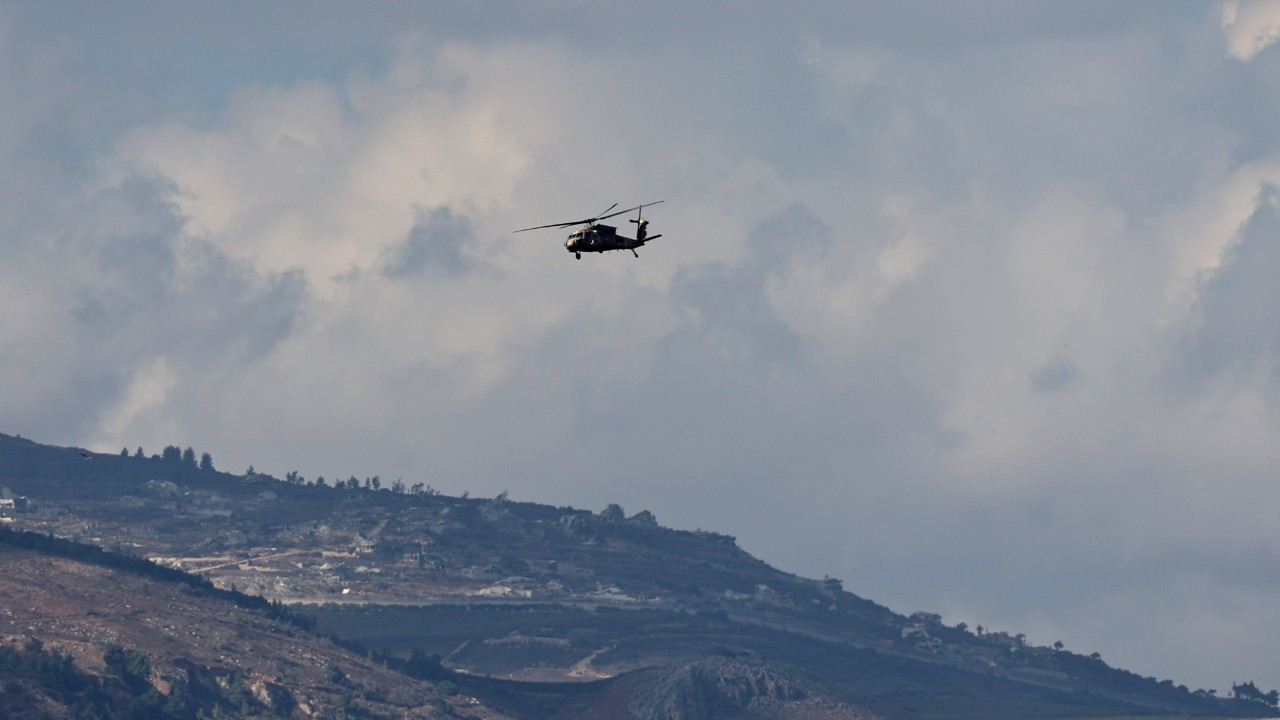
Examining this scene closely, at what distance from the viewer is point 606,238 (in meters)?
147
